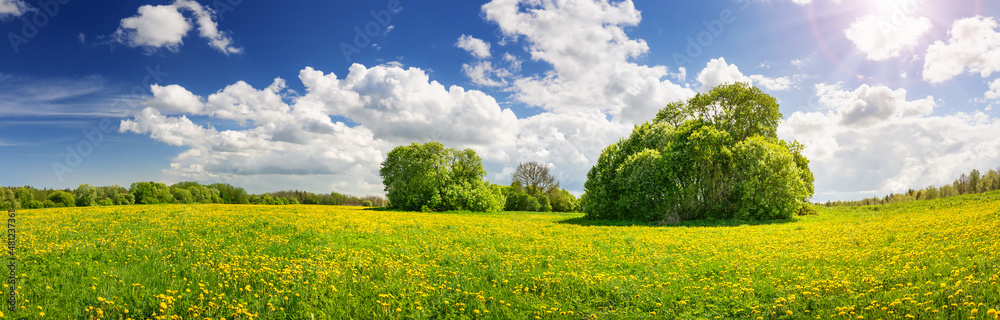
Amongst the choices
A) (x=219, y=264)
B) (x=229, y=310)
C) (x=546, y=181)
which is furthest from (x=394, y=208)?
(x=229, y=310)

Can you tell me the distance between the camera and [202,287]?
840cm

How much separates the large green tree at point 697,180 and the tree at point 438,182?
56.5ft

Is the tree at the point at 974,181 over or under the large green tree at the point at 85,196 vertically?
over

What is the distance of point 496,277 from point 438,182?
3996cm

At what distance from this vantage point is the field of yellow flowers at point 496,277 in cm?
759

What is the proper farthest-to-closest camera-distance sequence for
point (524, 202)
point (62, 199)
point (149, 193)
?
point (524, 202) < point (149, 193) < point (62, 199)

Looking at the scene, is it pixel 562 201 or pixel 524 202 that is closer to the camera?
pixel 524 202

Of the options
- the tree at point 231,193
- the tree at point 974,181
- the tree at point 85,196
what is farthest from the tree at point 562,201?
the tree at point 85,196

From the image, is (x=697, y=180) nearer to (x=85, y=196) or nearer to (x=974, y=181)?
(x=974, y=181)

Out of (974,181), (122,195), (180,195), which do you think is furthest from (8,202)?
(974,181)

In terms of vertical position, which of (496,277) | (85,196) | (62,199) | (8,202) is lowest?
(496,277)

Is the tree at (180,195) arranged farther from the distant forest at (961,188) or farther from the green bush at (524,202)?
the distant forest at (961,188)

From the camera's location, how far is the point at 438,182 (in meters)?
49.5

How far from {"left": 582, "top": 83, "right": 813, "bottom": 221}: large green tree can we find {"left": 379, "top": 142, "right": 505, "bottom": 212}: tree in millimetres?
17236
